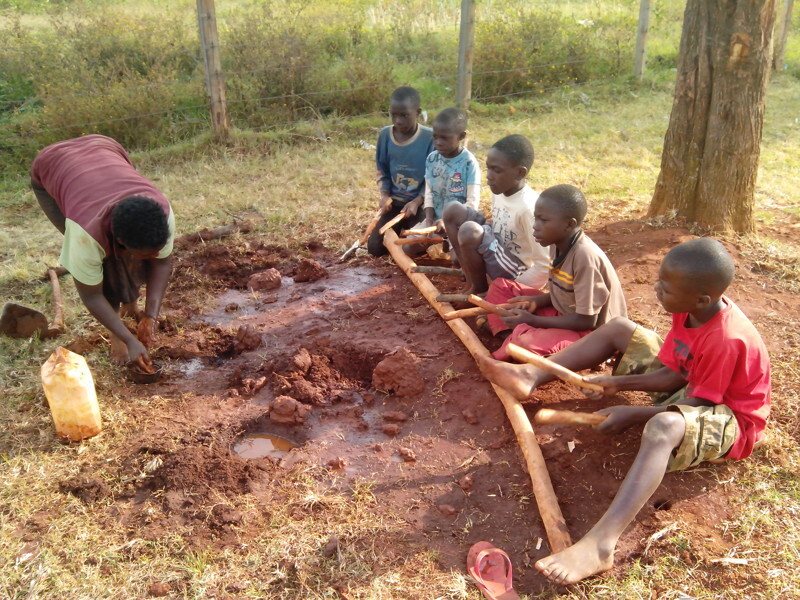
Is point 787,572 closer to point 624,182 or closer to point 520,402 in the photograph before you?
point 520,402

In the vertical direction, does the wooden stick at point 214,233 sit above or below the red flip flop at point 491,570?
above

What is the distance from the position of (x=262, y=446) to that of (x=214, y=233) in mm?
2742

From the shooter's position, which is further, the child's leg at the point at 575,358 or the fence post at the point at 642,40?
the fence post at the point at 642,40

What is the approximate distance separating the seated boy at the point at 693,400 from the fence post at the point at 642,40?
7.86 meters

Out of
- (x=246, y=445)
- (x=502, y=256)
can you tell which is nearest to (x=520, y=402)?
(x=502, y=256)

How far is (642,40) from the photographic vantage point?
31.5 feet

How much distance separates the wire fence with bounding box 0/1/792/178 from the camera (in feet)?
24.6

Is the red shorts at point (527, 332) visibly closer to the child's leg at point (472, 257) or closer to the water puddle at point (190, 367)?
the child's leg at point (472, 257)

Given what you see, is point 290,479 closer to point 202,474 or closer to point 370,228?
point 202,474

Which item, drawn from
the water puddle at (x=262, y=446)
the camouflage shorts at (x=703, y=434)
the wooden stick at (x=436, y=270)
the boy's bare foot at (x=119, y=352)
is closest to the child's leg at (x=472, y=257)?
the wooden stick at (x=436, y=270)

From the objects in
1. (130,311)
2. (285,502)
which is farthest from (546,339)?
(130,311)

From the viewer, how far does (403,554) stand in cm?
259

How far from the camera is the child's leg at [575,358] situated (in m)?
3.12

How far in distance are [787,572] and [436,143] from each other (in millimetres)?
3144
